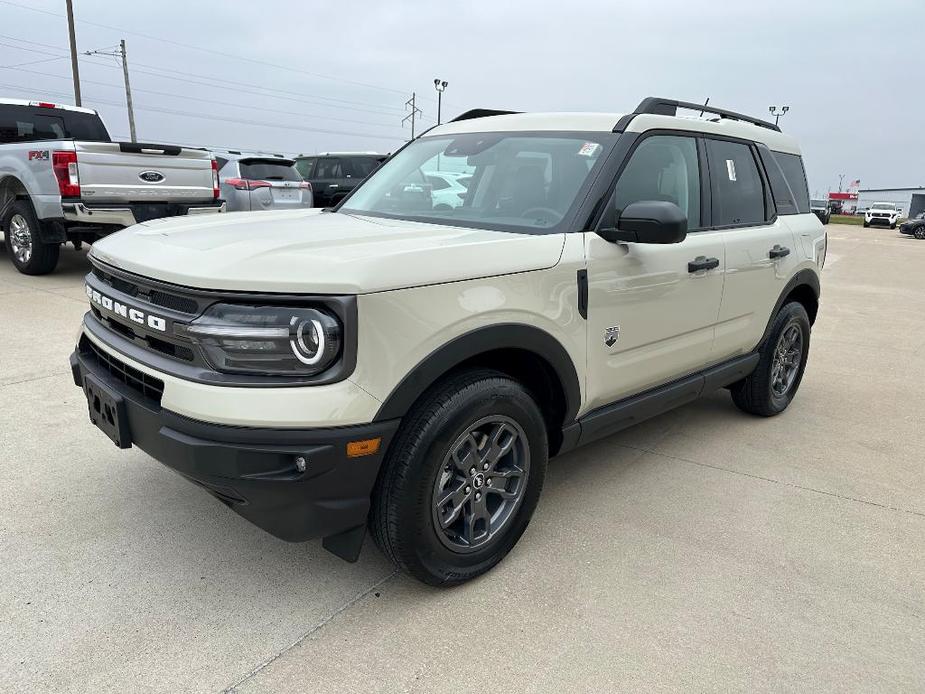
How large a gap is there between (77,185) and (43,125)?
2335 millimetres

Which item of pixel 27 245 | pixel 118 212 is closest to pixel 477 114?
pixel 118 212

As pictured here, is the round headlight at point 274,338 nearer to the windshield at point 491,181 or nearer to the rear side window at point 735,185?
the windshield at point 491,181

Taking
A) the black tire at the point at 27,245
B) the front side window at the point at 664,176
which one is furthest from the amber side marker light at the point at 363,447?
the black tire at the point at 27,245

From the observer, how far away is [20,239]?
811 cm

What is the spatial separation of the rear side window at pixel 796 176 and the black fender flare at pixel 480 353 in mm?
2605

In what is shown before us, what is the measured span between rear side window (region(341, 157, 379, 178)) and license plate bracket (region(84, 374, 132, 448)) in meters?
11.5

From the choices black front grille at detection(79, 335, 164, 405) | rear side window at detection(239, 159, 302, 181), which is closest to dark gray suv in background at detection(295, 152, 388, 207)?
rear side window at detection(239, 159, 302, 181)

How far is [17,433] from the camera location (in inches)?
148

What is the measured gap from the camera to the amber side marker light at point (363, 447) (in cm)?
209

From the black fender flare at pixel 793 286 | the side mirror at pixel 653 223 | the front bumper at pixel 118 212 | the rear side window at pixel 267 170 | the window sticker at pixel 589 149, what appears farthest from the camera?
the rear side window at pixel 267 170

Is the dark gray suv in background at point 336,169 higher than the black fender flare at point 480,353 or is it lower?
higher

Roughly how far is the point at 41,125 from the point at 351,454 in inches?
350

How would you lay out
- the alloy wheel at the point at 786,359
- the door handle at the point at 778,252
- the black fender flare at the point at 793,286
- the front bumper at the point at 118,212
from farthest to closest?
the front bumper at the point at 118,212 → the alloy wheel at the point at 786,359 → the black fender flare at the point at 793,286 → the door handle at the point at 778,252

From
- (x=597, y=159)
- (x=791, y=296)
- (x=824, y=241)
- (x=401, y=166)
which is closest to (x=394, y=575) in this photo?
(x=597, y=159)
